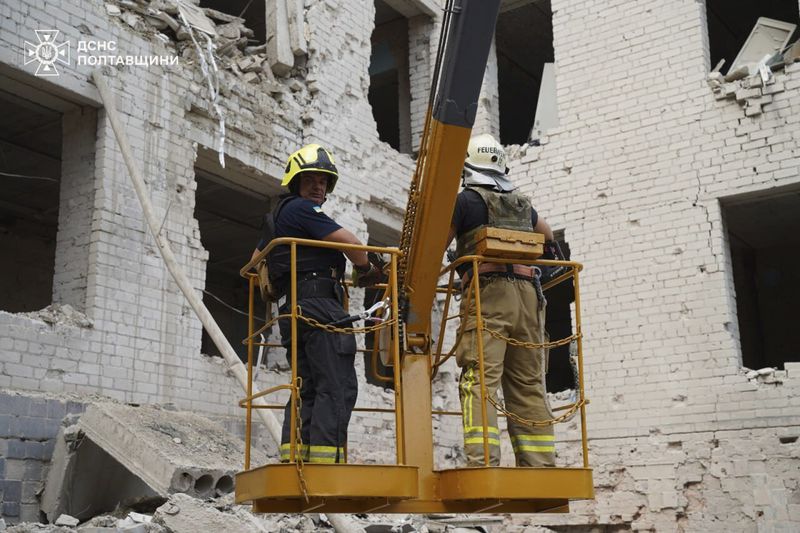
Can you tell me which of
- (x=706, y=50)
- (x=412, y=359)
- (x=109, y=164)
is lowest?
(x=412, y=359)

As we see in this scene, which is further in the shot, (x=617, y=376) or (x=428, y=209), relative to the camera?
(x=617, y=376)

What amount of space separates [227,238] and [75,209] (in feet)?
21.4

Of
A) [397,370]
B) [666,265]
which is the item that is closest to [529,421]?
[397,370]

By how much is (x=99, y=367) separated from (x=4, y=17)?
3082 millimetres

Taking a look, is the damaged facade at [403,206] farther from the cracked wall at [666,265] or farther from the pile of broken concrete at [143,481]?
the pile of broken concrete at [143,481]

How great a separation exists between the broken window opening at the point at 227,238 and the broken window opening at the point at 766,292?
705 centimetres

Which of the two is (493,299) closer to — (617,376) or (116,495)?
(116,495)

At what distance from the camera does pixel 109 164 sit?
8.68 metres

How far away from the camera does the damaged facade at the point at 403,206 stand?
27.8 feet

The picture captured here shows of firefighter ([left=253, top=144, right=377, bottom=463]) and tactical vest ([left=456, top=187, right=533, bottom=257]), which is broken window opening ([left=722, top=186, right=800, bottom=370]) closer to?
tactical vest ([left=456, top=187, right=533, bottom=257])

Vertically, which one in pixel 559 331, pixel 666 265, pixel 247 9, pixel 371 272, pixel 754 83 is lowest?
pixel 371 272

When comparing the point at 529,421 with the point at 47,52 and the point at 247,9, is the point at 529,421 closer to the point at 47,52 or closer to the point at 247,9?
the point at 47,52

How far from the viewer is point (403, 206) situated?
12961 millimetres

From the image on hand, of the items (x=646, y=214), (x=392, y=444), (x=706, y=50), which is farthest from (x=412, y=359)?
(x=706, y=50)
